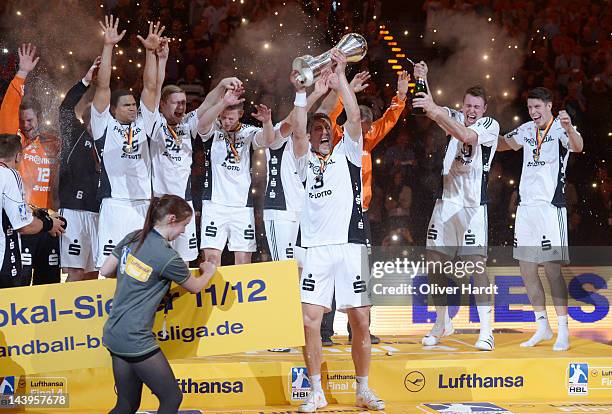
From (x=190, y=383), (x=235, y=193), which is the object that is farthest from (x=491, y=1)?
(x=190, y=383)

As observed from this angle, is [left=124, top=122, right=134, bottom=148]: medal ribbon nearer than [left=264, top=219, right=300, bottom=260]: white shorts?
Yes

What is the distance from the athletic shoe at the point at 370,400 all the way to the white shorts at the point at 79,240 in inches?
100

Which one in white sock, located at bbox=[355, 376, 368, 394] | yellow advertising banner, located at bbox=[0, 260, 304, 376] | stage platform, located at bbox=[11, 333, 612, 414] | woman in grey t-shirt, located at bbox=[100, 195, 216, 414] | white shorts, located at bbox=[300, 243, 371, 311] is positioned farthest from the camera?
stage platform, located at bbox=[11, 333, 612, 414]

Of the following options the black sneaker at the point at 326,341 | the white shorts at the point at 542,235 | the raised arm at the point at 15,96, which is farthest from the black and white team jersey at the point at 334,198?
the raised arm at the point at 15,96

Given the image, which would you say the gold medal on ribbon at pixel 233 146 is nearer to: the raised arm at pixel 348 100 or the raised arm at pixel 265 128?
the raised arm at pixel 265 128

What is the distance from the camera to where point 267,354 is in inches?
274

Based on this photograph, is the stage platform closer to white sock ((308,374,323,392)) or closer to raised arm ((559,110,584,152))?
white sock ((308,374,323,392))

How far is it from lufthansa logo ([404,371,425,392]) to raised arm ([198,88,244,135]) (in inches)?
103

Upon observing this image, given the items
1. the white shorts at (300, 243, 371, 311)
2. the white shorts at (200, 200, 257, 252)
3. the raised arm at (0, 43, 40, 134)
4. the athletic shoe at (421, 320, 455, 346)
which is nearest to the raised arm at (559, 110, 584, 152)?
the athletic shoe at (421, 320, 455, 346)

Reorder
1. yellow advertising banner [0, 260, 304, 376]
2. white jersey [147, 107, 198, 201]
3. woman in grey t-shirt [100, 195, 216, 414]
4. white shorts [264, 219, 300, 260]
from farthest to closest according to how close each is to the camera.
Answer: white shorts [264, 219, 300, 260] → white jersey [147, 107, 198, 201] → yellow advertising banner [0, 260, 304, 376] → woman in grey t-shirt [100, 195, 216, 414]

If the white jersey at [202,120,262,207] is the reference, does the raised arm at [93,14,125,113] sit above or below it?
above

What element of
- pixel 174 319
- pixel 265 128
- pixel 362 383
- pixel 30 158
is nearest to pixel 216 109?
pixel 265 128

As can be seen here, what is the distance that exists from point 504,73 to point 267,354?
13.6 ft

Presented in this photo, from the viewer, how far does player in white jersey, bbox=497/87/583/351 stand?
24.8 feet
